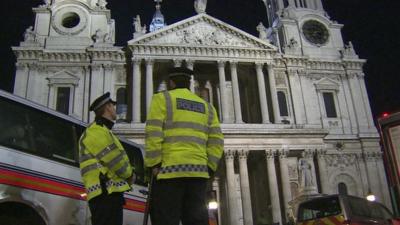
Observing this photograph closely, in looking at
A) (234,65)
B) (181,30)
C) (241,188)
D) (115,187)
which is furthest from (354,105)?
(115,187)

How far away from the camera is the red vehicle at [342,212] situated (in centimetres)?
966

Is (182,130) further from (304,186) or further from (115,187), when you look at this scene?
(304,186)

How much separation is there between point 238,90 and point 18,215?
23264 millimetres

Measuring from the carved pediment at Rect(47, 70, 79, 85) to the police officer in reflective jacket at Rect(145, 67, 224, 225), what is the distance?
24.7 meters

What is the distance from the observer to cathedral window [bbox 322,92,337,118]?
104 feet

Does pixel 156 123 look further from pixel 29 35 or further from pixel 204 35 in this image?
pixel 29 35

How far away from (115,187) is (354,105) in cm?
2975

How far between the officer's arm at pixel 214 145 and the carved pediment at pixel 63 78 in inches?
972

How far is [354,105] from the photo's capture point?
32062 mm

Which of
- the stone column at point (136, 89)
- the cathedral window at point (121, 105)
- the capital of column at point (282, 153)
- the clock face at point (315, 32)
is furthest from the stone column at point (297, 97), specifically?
the cathedral window at point (121, 105)

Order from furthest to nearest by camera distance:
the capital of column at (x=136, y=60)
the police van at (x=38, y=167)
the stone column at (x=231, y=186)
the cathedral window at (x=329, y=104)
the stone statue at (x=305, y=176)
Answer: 1. the cathedral window at (x=329, y=104)
2. the capital of column at (x=136, y=60)
3. the stone column at (x=231, y=186)
4. the stone statue at (x=305, y=176)
5. the police van at (x=38, y=167)

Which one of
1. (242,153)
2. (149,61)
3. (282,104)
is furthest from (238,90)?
(149,61)

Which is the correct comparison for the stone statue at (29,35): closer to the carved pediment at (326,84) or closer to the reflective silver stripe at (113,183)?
the carved pediment at (326,84)

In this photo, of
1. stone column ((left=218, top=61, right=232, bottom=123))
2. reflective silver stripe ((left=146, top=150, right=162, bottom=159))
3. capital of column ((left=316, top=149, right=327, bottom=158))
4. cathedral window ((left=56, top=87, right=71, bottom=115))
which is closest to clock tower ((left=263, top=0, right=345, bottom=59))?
stone column ((left=218, top=61, right=232, bottom=123))
